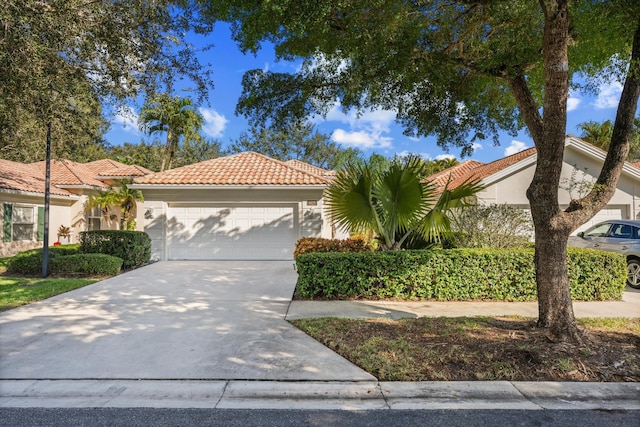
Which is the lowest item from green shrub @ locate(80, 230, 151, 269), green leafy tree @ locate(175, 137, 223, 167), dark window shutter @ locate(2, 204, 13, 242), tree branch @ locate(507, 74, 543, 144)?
green shrub @ locate(80, 230, 151, 269)

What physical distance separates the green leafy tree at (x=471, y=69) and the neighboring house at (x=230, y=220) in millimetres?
6181

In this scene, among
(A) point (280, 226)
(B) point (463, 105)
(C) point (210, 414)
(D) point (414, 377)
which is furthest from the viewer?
(A) point (280, 226)

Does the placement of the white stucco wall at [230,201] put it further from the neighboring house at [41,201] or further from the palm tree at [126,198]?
the neighboring house at [41,201]

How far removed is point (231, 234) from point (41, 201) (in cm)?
997

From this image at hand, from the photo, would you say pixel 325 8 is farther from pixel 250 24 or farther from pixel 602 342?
pixel 602 342

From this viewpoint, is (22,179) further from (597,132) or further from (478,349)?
(597,132)

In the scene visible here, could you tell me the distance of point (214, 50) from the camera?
7.88 m

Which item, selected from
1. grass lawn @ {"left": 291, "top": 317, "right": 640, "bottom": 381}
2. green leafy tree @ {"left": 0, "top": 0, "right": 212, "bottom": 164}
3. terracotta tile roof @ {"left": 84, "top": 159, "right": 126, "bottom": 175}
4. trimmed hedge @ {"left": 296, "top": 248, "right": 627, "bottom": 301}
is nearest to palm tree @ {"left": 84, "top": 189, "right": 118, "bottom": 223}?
terracotta tile roof @ {"left": 84, "top": 159, "right": 126, "bottom": 175}

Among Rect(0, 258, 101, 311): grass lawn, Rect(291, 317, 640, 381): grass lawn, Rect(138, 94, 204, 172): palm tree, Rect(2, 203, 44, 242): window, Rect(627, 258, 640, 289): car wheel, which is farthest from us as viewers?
Rect(138, 94, 204, 172): palm tree

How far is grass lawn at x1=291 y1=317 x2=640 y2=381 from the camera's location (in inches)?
155

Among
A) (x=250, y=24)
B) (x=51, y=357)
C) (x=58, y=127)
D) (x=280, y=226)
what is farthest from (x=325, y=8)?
(x=280, y=226)

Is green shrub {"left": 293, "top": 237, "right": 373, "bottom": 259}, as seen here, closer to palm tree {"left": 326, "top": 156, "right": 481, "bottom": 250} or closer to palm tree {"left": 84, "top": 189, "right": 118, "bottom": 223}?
palm tree {"left": 326, "top": 156, "right": 481, "bottom": 250}

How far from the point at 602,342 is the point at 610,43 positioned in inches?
172

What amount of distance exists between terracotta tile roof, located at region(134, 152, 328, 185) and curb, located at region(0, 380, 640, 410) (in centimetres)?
969
